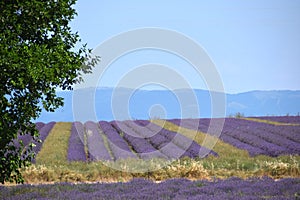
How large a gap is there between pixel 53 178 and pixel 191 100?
700 cm

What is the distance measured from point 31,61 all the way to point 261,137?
2259 cm

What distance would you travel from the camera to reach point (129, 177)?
1875 centimetres

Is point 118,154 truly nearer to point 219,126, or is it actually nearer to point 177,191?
point 177,191

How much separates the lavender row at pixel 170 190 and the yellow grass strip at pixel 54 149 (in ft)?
26.7

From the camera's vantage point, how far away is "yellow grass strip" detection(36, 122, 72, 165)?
2289 centimetres

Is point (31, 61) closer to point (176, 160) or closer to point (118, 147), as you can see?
point (176, 160)

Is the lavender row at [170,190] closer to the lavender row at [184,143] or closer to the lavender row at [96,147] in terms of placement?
the lavender row at [96,147]

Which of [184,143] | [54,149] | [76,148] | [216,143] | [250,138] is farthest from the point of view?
[250,138]

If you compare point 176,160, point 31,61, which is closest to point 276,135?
point 176,160

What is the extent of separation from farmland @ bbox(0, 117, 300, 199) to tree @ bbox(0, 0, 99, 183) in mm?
2537

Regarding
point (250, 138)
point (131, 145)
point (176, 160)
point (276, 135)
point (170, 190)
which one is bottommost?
point (170, 190)

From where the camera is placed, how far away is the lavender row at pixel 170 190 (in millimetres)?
11680

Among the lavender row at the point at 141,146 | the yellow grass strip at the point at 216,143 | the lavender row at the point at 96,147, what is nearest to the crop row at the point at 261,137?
the yellow grass strip at the point at 216,143

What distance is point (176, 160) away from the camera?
71.1 ft
